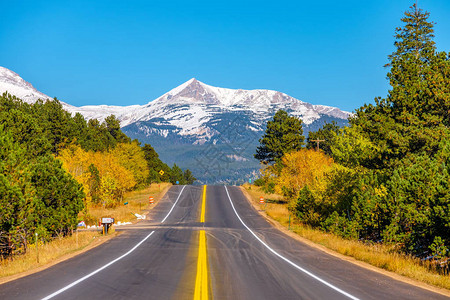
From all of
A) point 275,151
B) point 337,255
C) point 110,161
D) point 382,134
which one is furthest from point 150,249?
point 275,151

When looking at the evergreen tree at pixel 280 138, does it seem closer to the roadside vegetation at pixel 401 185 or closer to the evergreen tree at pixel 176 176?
the roadside vegetation at pixel 401 185

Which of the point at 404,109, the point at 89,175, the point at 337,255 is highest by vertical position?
the point at 404,109

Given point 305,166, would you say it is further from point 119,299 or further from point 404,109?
point 119,299

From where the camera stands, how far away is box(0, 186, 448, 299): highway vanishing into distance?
10.4 meters

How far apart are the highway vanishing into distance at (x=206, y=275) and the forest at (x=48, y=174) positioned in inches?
200

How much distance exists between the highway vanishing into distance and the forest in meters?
5.07

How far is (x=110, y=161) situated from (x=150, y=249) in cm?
4323

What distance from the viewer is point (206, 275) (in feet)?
43.1

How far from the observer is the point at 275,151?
75125 millimetres

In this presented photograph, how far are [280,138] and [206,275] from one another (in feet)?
209

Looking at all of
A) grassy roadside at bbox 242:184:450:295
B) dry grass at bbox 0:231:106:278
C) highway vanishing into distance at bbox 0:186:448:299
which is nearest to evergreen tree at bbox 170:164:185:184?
grassy roadside at bbox 242:184:450:295

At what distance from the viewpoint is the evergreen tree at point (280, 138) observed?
7425 cm

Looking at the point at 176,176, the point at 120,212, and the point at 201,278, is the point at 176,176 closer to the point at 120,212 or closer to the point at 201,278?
the point at 120,212

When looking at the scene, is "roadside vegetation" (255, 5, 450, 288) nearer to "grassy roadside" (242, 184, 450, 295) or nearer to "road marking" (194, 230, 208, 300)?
"grassy roadside" (242, 184, 450, 295)
